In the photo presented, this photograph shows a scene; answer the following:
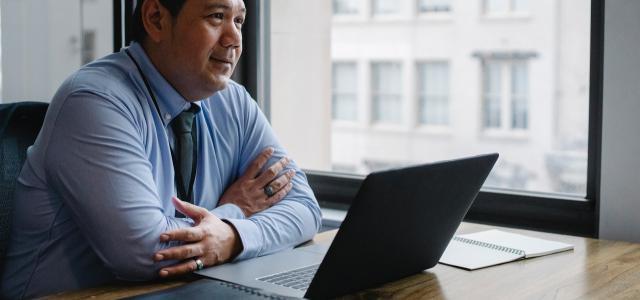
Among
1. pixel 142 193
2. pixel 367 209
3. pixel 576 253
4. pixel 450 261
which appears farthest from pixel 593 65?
pixel 142 193

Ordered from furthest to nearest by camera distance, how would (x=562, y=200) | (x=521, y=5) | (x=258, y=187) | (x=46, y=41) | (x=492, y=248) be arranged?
(x=521, y=5)
(x=46, y=41)
(x=562, y=200)
(x=258, y=187)
(x=492, y=248)

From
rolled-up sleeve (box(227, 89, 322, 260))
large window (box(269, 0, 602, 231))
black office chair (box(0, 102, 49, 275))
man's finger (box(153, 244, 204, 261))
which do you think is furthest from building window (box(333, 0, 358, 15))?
man's finger (box(153, 244, 204, 261))

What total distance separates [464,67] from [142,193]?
1.41 meters

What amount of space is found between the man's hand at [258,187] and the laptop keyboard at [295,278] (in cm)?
31

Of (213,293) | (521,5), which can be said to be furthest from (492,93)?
(213,293)

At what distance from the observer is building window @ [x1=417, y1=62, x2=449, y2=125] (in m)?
2.54

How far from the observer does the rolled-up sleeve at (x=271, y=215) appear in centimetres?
146

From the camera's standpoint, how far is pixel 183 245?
4.48 ft

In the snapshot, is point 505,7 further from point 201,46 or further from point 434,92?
point 201,46

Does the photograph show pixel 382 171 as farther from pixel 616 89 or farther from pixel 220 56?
pixel 616 89

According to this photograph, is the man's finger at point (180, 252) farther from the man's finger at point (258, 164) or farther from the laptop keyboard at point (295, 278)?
the man's finger at point (258, 164)

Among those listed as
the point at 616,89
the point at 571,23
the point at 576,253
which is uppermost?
the point at 571,23

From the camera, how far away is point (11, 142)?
160 cm

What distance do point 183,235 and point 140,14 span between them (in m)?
0.54
